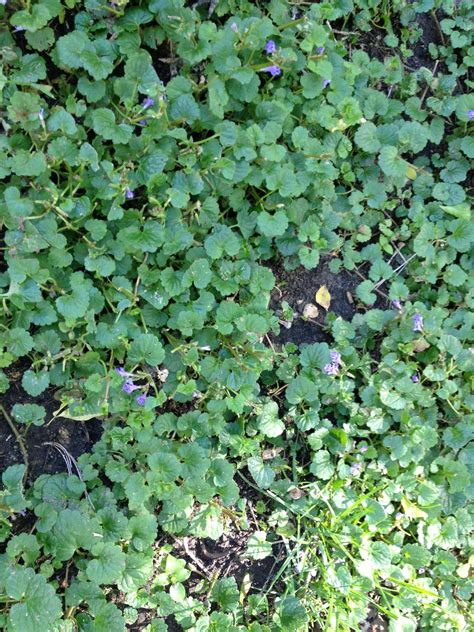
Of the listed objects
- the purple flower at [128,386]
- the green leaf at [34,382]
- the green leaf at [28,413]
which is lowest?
the green leaf at [28,413]

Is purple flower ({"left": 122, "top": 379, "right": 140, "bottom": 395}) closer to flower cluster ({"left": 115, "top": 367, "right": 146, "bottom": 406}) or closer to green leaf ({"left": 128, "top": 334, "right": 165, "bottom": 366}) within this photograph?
flower cluster ({"left": 115, "top": 367, "right": 146, "bottom": 406})

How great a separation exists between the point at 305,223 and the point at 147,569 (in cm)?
183

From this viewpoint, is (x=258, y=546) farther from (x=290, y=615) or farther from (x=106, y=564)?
(x=106, y=564)

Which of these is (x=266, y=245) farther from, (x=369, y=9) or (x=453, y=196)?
(x=369, y=9)

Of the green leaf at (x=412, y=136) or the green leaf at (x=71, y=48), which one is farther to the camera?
the green leaf at (x=412, y=136)

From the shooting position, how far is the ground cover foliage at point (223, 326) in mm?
2854

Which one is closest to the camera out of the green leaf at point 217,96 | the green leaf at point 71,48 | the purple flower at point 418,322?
the green leaf at point 71,48

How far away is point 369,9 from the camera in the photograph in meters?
3.72

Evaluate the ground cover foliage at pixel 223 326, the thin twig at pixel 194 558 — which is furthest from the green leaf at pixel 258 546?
the thin twig at pixel 194 558

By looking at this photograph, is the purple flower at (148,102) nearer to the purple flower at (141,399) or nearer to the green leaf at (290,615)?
the purple flower at (141,399)

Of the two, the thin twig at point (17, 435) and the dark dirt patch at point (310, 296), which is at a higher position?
the dark dirt patch at point (310, 296)

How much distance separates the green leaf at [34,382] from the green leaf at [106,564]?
714 mm

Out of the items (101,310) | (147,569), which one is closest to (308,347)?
(101,310)

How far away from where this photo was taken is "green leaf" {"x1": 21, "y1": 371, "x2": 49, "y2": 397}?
2.84 metres
